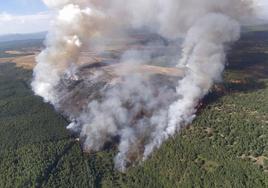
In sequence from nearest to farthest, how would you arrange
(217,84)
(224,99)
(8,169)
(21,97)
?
(8,169), (224,99), (217,84), (21,97)

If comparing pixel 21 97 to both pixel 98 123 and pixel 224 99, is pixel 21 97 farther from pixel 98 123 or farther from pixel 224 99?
pixel 224 99

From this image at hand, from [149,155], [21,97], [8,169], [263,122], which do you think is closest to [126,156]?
[149,155]

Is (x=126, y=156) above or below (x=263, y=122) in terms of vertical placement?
below

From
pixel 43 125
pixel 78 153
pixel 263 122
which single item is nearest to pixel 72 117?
pixel 43 125

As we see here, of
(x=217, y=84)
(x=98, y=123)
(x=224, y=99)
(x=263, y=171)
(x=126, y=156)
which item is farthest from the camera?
(x=217, y=84)

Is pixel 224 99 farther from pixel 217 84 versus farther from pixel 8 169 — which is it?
pixel 8 169

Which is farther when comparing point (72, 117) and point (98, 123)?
point (72, 117)
